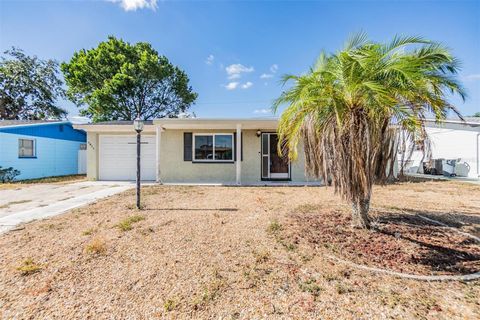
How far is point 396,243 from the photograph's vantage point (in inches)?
133

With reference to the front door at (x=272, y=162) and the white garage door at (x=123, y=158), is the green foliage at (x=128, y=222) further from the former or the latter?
the front door at (x=272, y=162)

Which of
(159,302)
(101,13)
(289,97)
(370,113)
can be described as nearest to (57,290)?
(159,302)

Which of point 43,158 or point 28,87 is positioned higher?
point 28,87

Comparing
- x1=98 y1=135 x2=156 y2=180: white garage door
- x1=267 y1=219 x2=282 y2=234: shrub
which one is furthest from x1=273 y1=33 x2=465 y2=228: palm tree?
x1=98 y1=135 x2=156 y2=180: white garage door

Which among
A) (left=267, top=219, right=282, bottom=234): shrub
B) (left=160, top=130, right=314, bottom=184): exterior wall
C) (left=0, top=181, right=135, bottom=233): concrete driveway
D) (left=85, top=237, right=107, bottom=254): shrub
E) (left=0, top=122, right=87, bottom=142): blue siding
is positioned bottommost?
(left=85, top=237, right=107, bottom=254): shrub

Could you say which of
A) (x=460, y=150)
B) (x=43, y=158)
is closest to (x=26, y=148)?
(x=43, y=158)

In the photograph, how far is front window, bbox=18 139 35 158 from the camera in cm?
1184

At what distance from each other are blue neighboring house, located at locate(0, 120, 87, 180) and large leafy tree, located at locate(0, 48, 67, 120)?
11.5 m

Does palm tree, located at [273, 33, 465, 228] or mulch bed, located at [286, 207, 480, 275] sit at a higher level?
palm tree, located at [273, 33, 465, 228]

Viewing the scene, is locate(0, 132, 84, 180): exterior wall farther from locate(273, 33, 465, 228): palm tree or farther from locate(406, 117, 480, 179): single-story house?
locate(406, 117, 480, 179): single-story house

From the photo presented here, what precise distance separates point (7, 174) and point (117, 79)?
436 inches

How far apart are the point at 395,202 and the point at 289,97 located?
4696 mm

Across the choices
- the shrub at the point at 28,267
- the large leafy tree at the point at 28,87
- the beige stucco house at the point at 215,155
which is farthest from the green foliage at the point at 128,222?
the large leafy tree at the point at 28,87

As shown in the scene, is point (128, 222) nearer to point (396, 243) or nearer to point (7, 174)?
point (396, 243)
